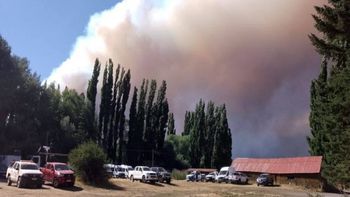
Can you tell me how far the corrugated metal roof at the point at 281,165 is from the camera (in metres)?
73.8

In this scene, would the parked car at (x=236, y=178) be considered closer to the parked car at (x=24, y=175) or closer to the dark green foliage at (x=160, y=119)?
the dark green foliage at (x=160, y=119)

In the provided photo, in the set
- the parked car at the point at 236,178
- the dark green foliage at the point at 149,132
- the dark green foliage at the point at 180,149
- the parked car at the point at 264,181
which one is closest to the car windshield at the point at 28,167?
the parked car at the point at 236,178

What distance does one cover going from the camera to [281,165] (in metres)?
83.3

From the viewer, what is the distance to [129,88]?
305ft

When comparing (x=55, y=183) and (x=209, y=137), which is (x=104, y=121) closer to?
(x=209, y=137)

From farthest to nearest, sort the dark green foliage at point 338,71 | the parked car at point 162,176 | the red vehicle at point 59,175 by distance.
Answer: the parked car at point 162,176
the red vehicle at point 59,175
the dark green foliage at point 338,71

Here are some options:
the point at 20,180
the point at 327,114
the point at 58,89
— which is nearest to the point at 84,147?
the point at 20,180

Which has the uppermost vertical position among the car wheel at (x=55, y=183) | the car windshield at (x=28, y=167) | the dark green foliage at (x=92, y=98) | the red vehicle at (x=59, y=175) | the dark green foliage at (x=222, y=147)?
the dark green foliage at (x=92, y=98)

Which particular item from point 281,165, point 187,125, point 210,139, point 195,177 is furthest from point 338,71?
point 187,125

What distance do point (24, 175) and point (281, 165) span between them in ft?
165

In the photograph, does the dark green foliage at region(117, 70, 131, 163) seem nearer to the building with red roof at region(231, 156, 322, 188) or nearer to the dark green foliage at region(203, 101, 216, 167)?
the dark green foliage at region(203, 101, 216, 167)

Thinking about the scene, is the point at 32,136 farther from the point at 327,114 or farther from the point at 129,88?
the point at 327,114

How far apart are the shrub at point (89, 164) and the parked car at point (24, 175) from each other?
764cm

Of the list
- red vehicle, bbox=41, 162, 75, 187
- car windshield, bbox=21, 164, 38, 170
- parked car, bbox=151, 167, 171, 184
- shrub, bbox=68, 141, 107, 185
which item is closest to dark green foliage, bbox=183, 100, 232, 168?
parked car, bbox=151, 167, 171, 184
